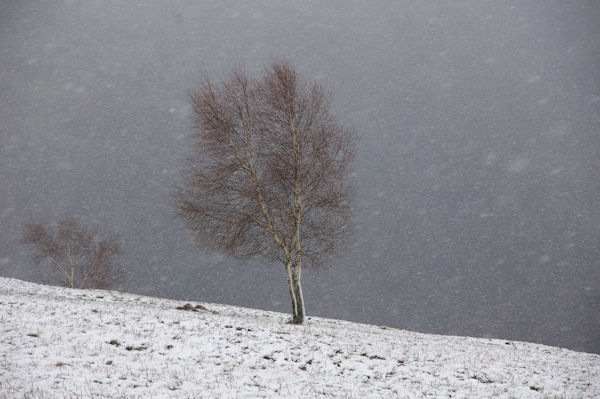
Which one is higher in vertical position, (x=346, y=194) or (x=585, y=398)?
(x=346, y=194)

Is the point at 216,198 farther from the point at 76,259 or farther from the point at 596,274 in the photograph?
the point at 596,274

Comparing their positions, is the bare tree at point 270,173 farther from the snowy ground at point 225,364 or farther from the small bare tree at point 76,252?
the small bare tree at point 76,252

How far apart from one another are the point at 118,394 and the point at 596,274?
195 metres

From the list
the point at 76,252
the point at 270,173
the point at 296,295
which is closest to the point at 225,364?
the point at 296,295

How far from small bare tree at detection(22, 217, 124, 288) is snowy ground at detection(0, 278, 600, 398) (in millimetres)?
26284

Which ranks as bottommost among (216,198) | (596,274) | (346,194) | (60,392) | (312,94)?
(60,392)

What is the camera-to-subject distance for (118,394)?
755cm

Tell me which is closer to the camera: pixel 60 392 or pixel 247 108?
pixel 60 392

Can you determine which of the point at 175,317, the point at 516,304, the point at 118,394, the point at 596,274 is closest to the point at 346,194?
the point at 175,317

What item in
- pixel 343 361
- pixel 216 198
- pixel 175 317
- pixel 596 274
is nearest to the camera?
pixel 343 361

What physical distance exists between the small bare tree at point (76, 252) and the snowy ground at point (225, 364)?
26.3m

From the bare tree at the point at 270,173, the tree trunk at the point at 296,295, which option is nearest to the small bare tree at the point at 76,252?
the bare tree at the point at 270,173

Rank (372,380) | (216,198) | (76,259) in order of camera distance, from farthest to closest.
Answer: (76,259)
(216,198)
(372,380)

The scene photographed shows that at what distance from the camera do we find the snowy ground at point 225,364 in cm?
812
